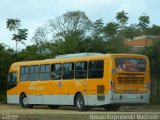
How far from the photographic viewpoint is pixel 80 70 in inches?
1123

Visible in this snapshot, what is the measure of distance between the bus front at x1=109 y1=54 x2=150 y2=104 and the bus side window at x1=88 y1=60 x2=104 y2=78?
81 centimetres

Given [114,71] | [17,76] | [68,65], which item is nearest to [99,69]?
[114,71]

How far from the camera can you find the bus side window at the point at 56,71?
30391mm

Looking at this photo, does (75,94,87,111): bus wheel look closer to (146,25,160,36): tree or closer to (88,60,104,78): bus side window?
(88,60,104,78): bus side window

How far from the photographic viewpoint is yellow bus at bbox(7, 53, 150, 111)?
2667cm

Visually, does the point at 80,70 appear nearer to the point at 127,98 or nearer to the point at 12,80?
the point at 127,98

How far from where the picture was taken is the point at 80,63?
2850cm

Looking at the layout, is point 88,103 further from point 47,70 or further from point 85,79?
point 47,70

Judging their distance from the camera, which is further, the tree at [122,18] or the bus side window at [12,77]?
the tree at [122,18]

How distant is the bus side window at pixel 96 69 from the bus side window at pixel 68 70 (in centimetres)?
170

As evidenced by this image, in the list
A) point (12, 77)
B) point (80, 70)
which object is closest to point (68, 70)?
point (80, 70)

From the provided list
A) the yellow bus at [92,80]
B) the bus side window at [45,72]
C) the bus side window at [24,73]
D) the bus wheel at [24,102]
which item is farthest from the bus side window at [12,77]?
the bus side window at [45,72]

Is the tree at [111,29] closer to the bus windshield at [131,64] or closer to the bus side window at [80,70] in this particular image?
the bus side window at [80,70]

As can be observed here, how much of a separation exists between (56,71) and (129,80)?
17.4 ft
